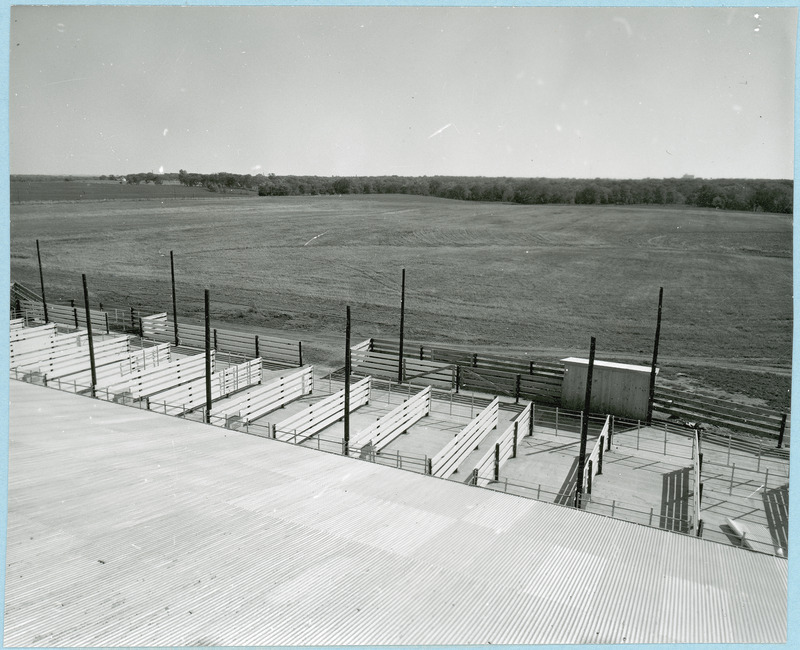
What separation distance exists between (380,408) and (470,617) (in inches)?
547

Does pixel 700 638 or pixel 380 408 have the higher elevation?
pixel 700 638

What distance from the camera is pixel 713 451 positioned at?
57.4ft

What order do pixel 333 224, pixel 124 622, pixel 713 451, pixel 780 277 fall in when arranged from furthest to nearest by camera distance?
pixel 333 224
pixel 780 277
pixel 713 451
pixel 124 622

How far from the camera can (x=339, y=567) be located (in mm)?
7832

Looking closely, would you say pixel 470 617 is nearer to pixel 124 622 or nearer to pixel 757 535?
pixel 124 622

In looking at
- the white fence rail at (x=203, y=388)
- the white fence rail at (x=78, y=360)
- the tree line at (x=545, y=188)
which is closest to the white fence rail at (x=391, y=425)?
the white fence rail at (x=203, y=388)

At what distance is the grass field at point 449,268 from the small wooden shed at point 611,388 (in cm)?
1121

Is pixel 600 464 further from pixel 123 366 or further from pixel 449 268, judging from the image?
pixel 449 268

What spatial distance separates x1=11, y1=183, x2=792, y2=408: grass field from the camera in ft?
120

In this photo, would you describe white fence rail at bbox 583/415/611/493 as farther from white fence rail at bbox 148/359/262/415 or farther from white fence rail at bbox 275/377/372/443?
white fence rail at bbox 148/359/262/415

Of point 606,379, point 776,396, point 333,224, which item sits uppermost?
point 333,224

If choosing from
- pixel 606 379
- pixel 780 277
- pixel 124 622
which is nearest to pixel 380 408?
pixel 606 379

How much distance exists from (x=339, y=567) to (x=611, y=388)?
49.8 feet

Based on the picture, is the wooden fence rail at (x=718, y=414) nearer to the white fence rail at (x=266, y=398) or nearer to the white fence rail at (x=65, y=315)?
the white fence rail at (x=266, y=398)
